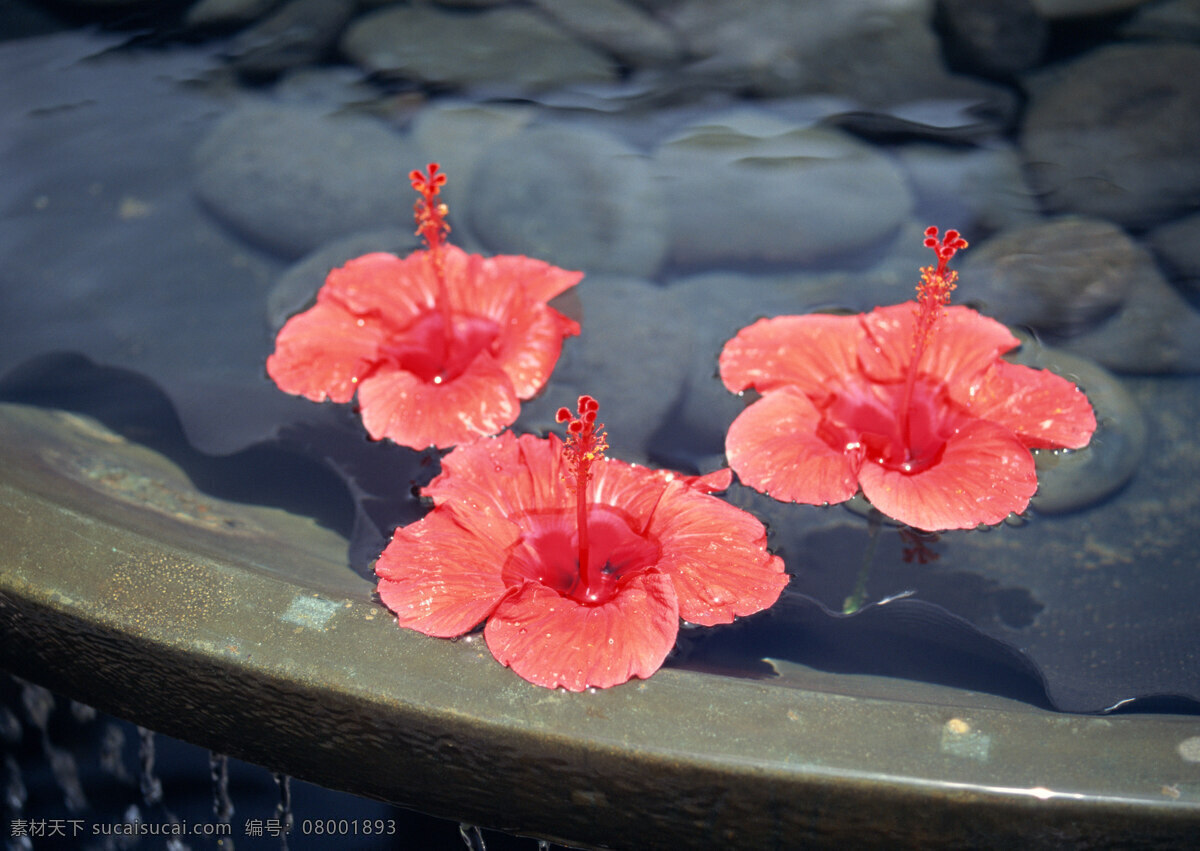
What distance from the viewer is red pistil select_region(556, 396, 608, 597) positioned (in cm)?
163

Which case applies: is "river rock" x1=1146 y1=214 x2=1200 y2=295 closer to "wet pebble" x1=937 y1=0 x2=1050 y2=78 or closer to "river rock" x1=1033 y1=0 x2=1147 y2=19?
"wet pebble" x1=937 y1=0 x2=1050 y2=78

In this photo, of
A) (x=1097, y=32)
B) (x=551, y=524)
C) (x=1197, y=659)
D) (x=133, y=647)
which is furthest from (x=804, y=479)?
(x=1097, y=32)

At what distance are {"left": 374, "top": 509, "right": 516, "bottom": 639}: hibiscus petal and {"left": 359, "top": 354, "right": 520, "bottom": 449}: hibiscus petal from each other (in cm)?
27

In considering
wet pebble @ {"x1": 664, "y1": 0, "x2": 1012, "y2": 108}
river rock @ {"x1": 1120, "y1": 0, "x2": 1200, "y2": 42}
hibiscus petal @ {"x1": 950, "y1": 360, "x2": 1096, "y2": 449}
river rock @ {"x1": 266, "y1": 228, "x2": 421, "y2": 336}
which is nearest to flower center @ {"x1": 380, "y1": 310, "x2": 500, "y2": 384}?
river rock @ {"x1": 266, "y1": 228, "x2": 421, "y2": 336}

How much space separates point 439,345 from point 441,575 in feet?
2.49

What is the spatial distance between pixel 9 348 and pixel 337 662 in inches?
64.8

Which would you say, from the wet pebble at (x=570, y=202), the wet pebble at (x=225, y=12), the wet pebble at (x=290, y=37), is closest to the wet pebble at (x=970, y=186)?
the wet pebble at (x=570, y=202)

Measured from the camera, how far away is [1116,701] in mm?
1784

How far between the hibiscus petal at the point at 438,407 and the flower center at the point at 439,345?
10cm

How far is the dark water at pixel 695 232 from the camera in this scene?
203 centimetres

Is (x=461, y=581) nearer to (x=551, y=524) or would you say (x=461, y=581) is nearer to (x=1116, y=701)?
(x=551, y=524)

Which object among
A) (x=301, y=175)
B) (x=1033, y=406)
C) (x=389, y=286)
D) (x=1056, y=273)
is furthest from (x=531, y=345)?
(x=1056, y=273)

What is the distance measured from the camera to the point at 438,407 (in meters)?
2.07

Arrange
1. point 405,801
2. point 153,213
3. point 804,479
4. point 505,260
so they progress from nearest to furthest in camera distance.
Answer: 1. point 405,801
2. point 804,479
3. point 505,260
4. point 153,213
